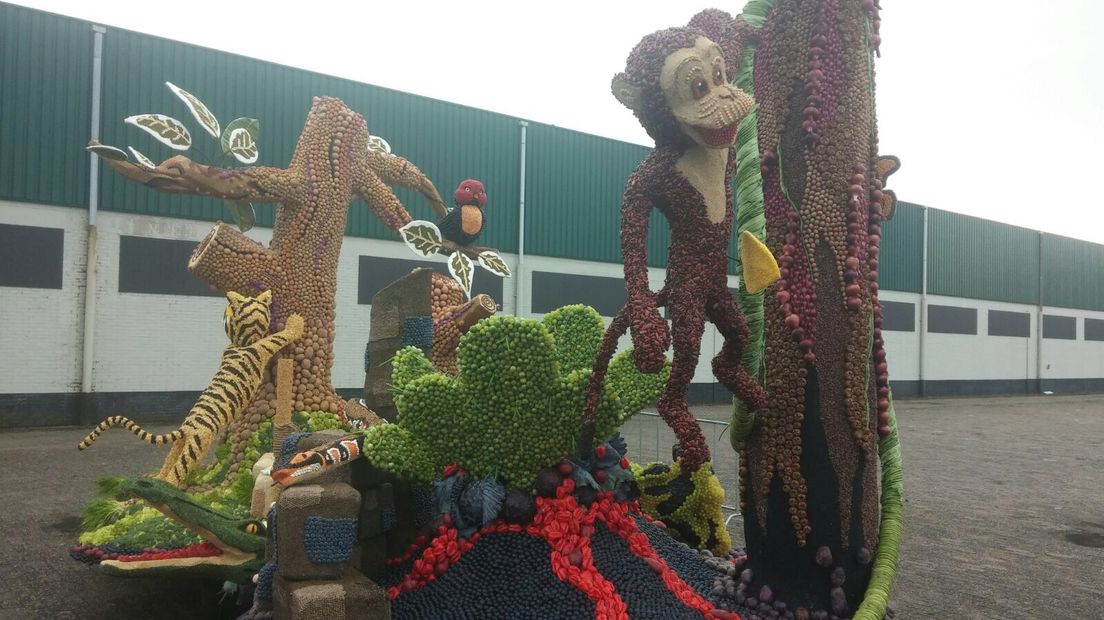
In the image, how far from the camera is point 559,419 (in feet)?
10.8

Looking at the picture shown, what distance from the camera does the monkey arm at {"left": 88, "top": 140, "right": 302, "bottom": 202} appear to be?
18.0ft

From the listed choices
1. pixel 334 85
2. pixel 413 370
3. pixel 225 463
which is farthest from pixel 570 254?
pixel 413 370

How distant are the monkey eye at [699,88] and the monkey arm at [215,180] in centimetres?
376

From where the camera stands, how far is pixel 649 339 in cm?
271

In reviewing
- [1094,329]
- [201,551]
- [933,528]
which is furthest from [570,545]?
[1094,329]

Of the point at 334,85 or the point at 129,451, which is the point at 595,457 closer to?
the point at 129,451

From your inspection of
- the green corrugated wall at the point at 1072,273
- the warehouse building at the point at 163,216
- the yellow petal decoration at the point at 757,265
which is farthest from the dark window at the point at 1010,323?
the yellow petal decoration at the point at 757,265

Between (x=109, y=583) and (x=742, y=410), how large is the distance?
4203 mm

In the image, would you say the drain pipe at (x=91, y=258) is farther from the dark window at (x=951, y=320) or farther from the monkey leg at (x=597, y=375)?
the dark window at (x=951, y=320)

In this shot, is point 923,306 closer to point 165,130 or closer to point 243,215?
point 243,215

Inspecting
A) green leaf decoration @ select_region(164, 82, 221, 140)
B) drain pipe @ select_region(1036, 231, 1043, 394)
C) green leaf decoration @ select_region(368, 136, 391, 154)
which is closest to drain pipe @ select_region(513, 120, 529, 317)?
green leaf decoration @ select_region(368, 136, 391, 154)

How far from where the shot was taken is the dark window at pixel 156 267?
12.3 m

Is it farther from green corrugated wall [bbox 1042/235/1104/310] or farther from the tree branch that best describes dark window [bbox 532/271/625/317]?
green corrugated wall [bbox 1042/235/1104/310]

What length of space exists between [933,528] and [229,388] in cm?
598
